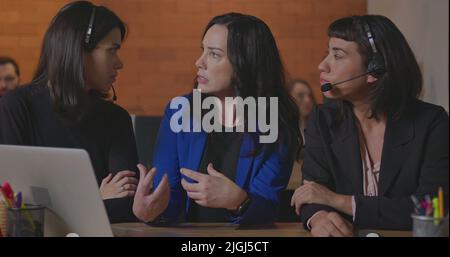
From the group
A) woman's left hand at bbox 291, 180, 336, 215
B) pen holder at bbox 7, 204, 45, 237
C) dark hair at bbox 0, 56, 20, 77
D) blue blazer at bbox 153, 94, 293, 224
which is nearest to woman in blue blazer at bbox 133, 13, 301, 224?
blue blazer at bbox 153, 94, 293, 224

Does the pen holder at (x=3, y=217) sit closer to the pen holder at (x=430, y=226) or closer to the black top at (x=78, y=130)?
the black top at (x=78, y=130)

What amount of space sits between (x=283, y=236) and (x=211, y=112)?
1.38ft

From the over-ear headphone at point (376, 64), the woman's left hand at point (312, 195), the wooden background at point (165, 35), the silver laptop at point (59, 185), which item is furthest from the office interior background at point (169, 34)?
the silver laptop at point (59, 185)

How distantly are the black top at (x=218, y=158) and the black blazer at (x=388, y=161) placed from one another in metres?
0.20

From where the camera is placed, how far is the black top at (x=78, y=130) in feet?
Answer: 7.27

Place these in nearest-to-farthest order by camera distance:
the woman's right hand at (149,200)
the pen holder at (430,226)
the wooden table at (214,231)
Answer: the pen holder at (430,226), the wooden table at (214,231), the woman's right hand at (149,200)

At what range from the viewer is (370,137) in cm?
212

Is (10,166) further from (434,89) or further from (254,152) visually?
(434,89)

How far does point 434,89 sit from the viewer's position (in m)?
2.04

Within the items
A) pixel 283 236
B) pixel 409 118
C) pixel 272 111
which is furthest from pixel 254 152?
pixel 409 118

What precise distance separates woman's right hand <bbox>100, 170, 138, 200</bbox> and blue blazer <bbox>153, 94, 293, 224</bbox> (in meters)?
0.07

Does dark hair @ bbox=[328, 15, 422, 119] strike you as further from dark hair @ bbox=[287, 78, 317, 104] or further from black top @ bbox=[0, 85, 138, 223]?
black top @ bbox=[0, 85, 138, 223]

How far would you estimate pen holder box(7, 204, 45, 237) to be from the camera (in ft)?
6.06
